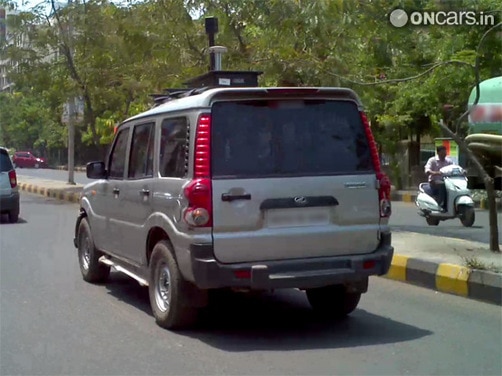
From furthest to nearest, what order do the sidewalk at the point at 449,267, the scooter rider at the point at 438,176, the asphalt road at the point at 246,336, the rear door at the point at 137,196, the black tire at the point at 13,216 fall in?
the black tire at the point at 13,216 → the scooter rider at the point at 438,176 → the sidewalk at the point at 449,267 → the rear door at the point at 137,196 → the asphalt road at the point at 246,336

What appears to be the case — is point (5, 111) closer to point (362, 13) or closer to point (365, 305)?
point (362, 13)

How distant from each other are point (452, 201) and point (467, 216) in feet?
1.21

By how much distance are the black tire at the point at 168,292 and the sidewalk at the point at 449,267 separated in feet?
10.2

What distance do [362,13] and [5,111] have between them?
56.8m

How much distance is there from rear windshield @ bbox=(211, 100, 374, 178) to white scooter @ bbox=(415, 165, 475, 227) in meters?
7.60

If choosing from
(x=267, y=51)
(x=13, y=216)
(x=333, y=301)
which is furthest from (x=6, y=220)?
(x=333, y=301)

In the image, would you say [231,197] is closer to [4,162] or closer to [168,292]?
[168,292]

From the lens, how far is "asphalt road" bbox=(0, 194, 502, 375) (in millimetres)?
5781

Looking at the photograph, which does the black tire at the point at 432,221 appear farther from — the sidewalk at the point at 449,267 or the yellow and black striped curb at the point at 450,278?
the yellow and black striped curb at the point at 450,278

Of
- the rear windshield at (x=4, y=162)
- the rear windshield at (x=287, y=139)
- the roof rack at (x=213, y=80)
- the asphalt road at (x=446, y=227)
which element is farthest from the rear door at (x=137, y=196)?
the rear windshield at (x=4, y=162)

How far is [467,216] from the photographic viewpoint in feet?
45.5

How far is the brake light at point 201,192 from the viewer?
6098mm

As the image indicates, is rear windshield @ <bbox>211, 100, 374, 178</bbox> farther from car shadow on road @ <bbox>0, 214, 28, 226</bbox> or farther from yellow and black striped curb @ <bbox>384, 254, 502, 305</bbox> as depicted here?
car shadow on road @ <bbox>0, 214, 28, 226</bbox>

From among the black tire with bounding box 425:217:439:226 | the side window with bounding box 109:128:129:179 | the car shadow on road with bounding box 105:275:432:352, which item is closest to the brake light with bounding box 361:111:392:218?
the car shadow on road with bounding box 105:275:432:352
